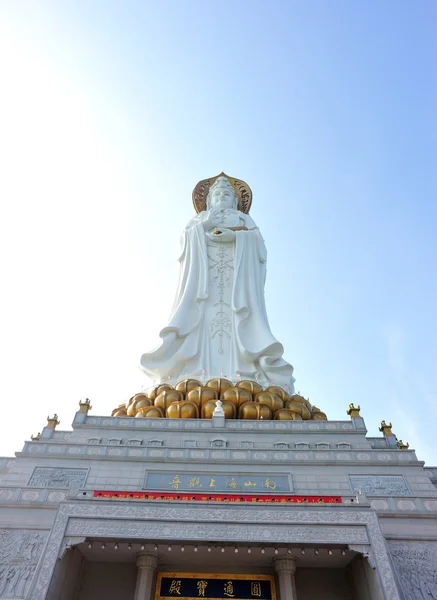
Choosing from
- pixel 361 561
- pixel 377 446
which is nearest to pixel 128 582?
pixel 361 561

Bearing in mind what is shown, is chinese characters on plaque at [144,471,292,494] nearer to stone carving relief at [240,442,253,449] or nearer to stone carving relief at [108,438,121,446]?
stone carving relief at [240,442,253,449]

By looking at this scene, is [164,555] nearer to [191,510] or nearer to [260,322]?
[191,510]

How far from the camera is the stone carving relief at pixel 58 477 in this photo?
8.20 metres

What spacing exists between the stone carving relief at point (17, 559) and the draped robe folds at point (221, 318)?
6337mm

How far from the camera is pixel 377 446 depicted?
975 cm

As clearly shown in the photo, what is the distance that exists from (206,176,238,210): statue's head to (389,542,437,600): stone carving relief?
1333 cm

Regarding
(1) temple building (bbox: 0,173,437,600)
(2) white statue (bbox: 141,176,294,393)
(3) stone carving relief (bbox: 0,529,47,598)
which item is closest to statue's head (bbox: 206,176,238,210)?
(2) white statue (bbox: 141,176,294,393)

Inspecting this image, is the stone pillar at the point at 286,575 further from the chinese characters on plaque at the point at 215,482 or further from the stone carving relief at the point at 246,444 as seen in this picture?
the stone carving relief at the point at 246,444

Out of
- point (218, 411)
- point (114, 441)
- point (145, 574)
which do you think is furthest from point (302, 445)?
point (145, 574)

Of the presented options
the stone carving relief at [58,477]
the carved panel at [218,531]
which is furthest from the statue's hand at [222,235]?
the carved panel at [218,531]

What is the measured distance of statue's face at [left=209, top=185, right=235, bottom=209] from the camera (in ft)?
59.1

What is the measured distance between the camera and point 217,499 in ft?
23.3

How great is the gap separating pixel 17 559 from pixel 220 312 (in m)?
8.97

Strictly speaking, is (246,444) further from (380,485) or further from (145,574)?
(145,574)
